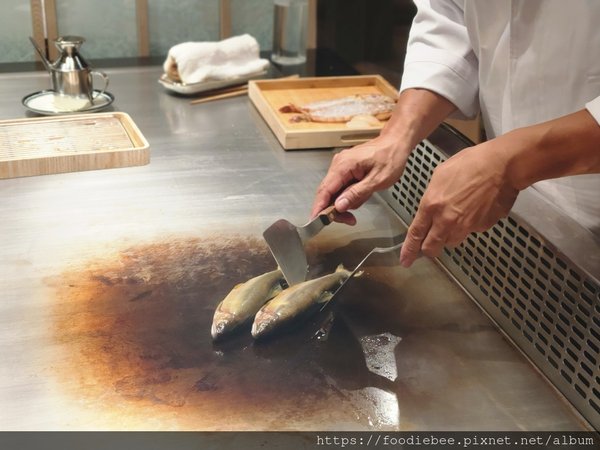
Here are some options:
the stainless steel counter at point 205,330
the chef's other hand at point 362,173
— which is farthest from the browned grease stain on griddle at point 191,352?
the chef's other hand at point 362,173

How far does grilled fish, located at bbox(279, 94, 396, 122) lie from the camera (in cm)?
202

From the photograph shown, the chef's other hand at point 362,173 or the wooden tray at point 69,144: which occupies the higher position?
the chef's other hand at point 362,173

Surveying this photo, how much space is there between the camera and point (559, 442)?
1012 mm

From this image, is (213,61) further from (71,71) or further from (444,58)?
(444,58)

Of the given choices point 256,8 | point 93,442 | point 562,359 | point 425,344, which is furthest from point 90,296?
point 256,8

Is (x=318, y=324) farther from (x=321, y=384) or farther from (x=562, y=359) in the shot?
(x=562, y=359)

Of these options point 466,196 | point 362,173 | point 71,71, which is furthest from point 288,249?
point 71,71

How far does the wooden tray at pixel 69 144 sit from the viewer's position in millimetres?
1729

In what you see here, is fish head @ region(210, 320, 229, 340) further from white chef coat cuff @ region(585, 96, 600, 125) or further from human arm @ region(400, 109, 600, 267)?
white chef coat cuff @ region(585, 96, 600, 125)

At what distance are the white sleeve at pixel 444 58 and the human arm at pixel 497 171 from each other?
462mm

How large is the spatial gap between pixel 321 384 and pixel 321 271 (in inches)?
13.1

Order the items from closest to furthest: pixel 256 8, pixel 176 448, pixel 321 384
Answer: pixel 176 448, pixel 321 384, pixel 256 8

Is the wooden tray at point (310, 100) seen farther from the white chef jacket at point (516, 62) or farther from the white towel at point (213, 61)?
the white chef jacket at point (516, 62)

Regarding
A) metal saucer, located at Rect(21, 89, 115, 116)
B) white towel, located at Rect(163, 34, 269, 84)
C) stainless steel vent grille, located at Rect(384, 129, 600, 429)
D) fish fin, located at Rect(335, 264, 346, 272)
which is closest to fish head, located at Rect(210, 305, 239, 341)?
fish fin, located at Rect(335, 264, 346, 272)
